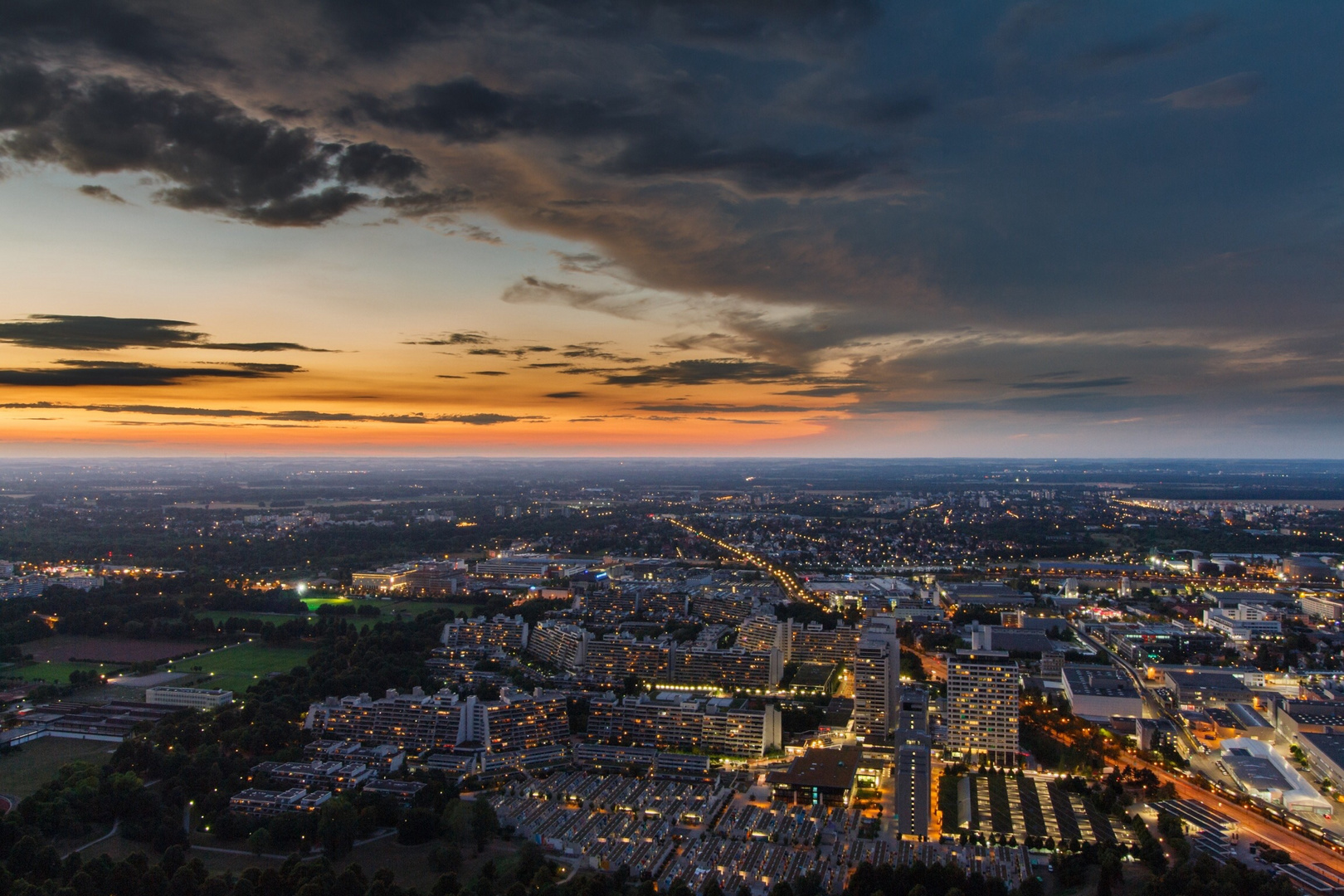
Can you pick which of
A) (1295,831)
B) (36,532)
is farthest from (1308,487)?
(36,532)

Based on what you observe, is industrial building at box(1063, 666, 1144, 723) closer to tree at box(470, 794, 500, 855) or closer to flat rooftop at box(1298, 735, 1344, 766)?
flat rooftop at box(1298, 735, 1344, 766)

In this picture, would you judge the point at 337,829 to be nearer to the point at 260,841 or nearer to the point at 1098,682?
the point at 260,841

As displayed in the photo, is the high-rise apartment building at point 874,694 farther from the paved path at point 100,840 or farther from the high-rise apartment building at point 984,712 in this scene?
the paved path at point 100,840

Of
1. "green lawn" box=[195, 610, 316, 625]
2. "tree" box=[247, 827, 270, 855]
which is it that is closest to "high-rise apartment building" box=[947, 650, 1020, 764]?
"tree" box=[247, 827, 270, 855]

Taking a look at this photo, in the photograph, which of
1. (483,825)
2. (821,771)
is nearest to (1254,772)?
(821,771)

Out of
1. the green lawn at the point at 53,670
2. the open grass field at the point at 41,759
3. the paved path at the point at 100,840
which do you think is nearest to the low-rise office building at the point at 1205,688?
the paved path at the point at 100,840

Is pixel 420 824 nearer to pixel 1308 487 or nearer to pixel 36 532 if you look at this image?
pixel 36 532
